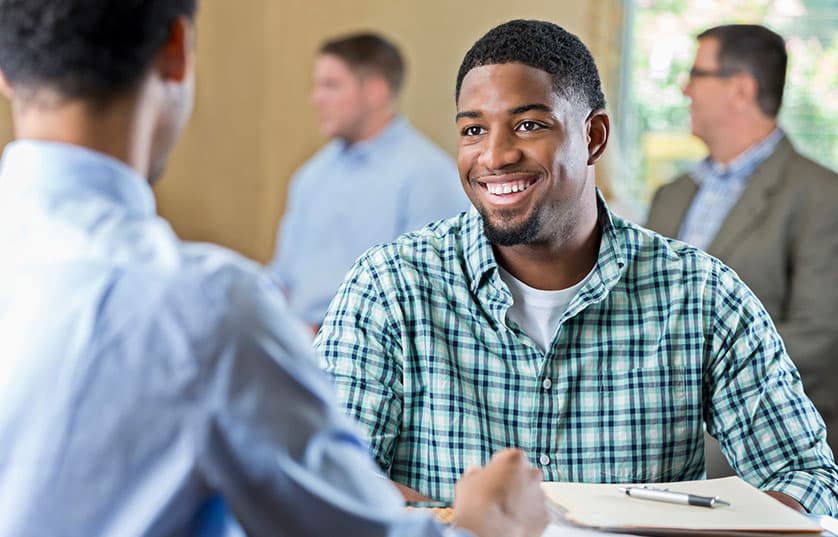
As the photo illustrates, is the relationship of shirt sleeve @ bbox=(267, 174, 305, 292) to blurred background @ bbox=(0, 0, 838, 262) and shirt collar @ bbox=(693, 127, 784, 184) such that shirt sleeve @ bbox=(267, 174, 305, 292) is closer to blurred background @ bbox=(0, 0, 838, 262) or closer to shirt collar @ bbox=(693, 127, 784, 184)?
blurred background @ bbox=(0, 0, 838, 262)

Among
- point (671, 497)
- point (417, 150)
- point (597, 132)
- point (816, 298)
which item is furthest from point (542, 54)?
point (417, 150)

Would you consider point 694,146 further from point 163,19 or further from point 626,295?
point 163,19

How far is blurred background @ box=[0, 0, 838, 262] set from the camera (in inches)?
175

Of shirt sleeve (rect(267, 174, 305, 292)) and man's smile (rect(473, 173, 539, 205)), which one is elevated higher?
man's smile (rect(473, 173, 539, 205))

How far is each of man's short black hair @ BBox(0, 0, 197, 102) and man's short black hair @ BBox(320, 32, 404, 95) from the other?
363 cm

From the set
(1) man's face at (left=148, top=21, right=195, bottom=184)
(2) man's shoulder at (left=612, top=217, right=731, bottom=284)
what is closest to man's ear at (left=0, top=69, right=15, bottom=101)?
(1) man's face at (left=148, top=21, right=195, bottom=184)

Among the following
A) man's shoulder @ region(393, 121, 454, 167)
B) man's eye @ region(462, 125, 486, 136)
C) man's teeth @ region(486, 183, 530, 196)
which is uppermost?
man's eye @ region(462, 125, 486, 136)

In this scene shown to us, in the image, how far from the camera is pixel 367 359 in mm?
1562

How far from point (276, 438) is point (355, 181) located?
11.7ft

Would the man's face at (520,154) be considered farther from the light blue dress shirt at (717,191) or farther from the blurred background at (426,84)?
the blurred background at (426,84)

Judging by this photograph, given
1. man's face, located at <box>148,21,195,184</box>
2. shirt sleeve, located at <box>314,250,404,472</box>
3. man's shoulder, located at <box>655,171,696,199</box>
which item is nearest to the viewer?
man's face, located at <box>148,21,195,184</box>

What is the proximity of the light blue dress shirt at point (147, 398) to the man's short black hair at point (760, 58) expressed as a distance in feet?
9.60

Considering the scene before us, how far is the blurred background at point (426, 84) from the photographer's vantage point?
4.44 metres

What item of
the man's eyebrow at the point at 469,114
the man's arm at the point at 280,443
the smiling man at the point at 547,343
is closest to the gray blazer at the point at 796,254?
the smiling man at the point at 547,343
